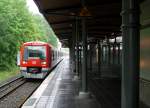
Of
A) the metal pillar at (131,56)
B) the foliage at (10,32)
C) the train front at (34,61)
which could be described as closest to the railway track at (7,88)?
the train front at (34,61)

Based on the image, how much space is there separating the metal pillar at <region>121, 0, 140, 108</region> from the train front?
23.7 meters

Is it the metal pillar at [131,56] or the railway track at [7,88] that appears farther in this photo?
the railway track at [7,88]

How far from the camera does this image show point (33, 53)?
28859mm

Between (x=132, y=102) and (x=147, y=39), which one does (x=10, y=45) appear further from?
(x=132, y=102)

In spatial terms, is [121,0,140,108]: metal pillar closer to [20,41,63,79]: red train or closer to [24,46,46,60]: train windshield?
[20,41,63,79]: red train

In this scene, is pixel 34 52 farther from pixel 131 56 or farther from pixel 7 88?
pixel 131 56

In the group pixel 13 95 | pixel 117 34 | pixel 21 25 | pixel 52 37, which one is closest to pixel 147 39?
pixel 13 95

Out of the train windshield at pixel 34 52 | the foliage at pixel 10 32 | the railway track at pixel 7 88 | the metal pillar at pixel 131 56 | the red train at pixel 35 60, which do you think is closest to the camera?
the metal pillar at pixel 131 56

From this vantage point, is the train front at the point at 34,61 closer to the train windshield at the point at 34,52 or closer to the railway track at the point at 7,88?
the train windshield at the point at 34,52

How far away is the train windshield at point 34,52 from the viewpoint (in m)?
28.7

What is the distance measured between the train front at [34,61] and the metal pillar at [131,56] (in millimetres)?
23704

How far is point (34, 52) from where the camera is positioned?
2894cm

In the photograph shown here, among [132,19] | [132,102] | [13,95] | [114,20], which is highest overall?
[114,20]

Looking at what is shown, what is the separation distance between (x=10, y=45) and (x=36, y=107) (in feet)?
124
